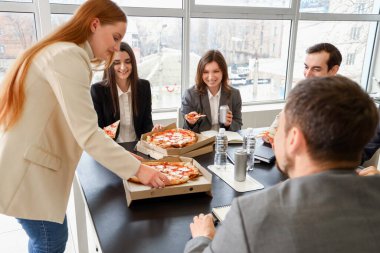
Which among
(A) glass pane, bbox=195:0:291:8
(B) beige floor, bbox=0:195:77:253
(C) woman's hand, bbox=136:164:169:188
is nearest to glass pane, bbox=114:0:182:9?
(A) glass pane, bbox=195:0:291:8

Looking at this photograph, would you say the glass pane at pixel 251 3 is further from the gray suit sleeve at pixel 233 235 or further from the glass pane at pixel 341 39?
the gray suit sleeve at pixel 233 235

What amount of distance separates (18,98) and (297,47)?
11.9ft

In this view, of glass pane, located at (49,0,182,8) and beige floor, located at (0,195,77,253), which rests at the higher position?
glass pane, located at (49,0,182,8)

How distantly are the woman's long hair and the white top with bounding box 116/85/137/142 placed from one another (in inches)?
40.8

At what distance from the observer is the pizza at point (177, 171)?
131cm

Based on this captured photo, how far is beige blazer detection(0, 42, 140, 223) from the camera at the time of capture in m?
1.19

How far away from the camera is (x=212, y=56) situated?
256cm

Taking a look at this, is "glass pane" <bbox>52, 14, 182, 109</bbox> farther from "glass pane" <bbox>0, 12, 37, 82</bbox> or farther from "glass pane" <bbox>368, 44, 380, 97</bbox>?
"glass pane" <bbox>368, 44, 380, 97</bbox>

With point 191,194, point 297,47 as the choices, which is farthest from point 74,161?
point 297,47

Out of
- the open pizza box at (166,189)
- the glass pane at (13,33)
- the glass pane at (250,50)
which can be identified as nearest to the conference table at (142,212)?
the open pizza box at (166,189)

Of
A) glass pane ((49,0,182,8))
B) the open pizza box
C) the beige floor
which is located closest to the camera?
the open pizza box

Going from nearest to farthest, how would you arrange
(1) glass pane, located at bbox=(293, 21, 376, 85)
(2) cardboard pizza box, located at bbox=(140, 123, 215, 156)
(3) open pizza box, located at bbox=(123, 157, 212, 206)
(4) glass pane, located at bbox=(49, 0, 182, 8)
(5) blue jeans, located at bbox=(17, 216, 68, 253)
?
(3) open pizza box, located at bbox=(123, 157, 212, 206) → (5) blue jeans, located at bbox=(17, 216, 68, 253) → (2) cardboard pizza box, located at bbox=(140, 123, 215, 156) → (4) glass pane, located at bbox=(49, 0, 182, 8) → (1) glass pane, located at bbox=(293, 21, 376, 85)

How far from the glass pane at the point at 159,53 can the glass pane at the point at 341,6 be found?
5.50 feet

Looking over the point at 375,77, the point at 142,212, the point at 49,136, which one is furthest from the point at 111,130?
the point at 375,77
